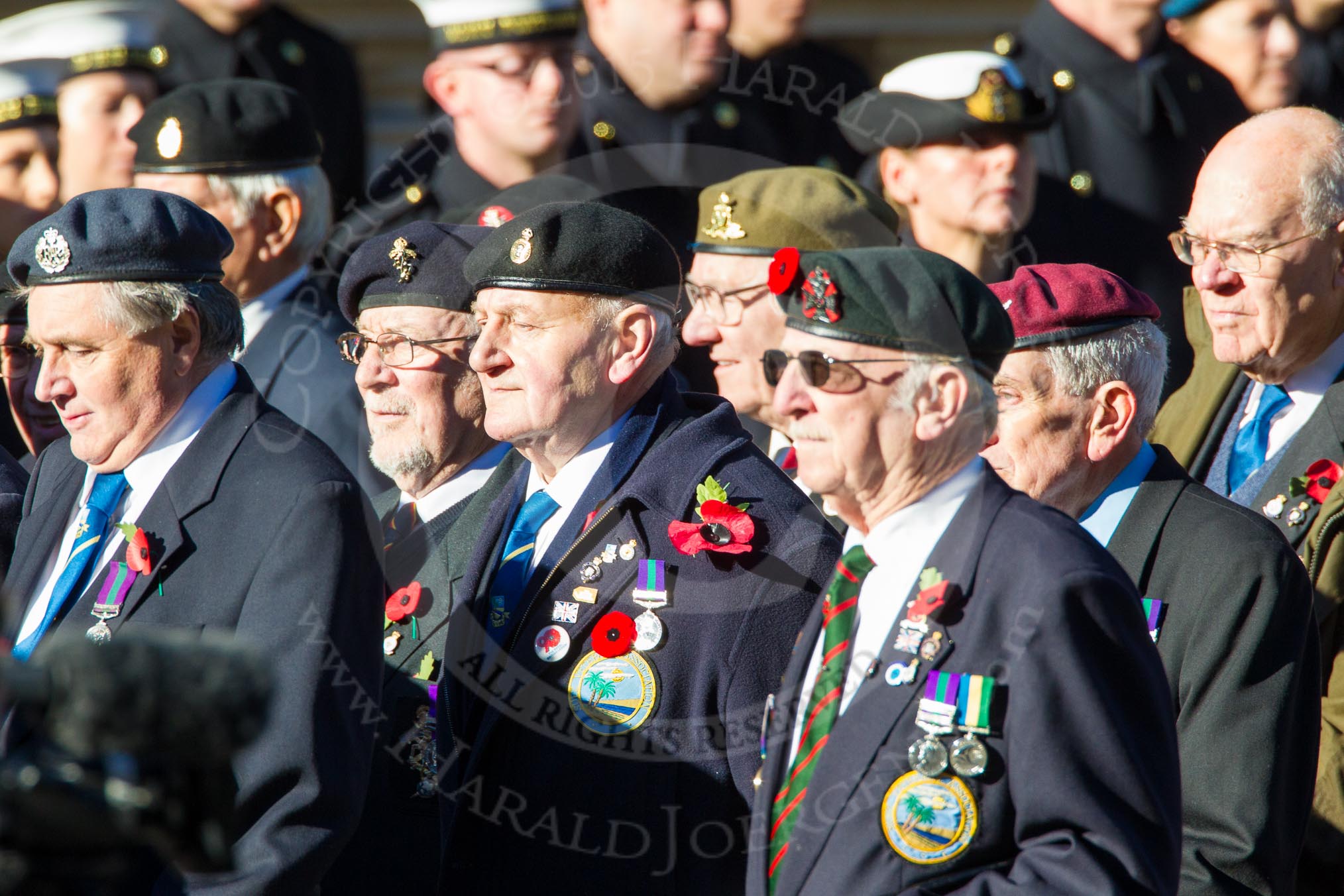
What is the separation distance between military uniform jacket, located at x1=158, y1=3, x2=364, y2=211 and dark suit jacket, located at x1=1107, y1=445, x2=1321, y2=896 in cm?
454

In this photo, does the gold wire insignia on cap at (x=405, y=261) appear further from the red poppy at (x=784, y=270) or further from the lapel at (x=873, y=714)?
the lapel at (x=873, y=714)

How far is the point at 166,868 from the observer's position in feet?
10.7

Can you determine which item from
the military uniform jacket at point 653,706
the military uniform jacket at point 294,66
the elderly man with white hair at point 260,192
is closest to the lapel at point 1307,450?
the military uniform jacket at point 653,706

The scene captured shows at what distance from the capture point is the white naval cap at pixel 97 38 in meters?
6.64

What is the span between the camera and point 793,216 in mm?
5145

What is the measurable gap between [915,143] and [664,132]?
106 cm

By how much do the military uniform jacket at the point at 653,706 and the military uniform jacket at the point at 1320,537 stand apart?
4.14ft

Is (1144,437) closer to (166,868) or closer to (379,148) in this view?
(166,868)

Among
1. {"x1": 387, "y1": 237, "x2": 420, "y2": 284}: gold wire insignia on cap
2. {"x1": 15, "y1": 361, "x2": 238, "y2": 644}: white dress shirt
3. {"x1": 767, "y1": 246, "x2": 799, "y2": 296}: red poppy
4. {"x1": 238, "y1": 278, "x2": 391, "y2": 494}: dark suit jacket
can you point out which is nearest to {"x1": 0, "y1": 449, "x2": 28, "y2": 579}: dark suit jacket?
{"x1": 15, "y1": 361, "x2": 238, "y2": 644}: white dress shirt

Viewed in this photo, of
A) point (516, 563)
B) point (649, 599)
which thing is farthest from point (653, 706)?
point (516, 563)

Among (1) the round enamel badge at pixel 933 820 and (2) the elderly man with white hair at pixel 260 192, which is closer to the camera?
(1) the round enamel badge at pixel 933 820

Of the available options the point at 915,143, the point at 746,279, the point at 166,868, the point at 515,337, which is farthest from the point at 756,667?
the point at 915,143

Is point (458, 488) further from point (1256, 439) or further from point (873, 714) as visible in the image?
point (1256, 439)

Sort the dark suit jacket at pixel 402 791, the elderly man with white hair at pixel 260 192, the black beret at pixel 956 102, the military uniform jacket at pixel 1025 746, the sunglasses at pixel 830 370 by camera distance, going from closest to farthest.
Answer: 1. the military uniform jacket at pixel 1025 746
2. the sunglasses at pixel 830 370
3. the dark suit jacket at pixel 402 791
4. the elderly man with white hair at pixel 260 192
5. the black beret at pixel 956 102
